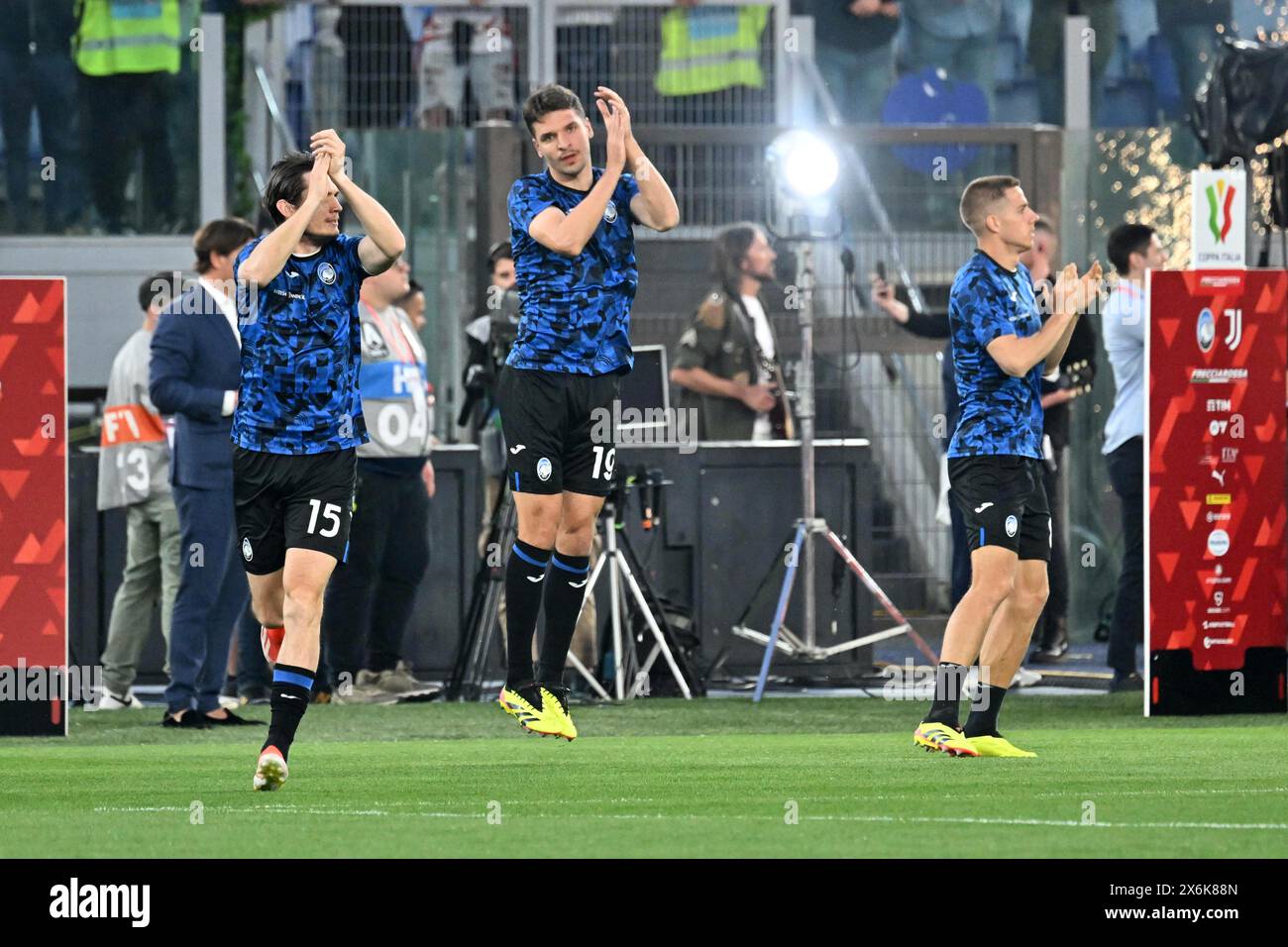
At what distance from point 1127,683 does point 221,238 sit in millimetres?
5111

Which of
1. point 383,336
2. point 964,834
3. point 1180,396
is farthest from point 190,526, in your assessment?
point 964,834

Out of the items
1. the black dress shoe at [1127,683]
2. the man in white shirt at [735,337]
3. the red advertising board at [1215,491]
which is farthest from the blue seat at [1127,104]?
the red advertising board at [1215,491]

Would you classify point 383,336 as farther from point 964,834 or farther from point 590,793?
point 964,834

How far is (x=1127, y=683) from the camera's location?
1270cm

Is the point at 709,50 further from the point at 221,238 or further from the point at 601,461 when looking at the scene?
the point at 601,461

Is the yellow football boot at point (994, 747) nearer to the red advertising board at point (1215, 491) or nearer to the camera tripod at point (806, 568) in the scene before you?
the red advertising board at point (1215, 491)

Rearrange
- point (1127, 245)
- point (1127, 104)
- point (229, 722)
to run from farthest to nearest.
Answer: point (1127, 104), point (1127, 245), point (229, 722)

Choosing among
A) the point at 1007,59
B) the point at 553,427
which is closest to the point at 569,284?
the point at 553,427

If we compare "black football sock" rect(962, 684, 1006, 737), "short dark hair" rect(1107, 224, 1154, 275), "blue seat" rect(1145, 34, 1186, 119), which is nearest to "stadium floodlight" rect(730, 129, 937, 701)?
"short dark hair" rect(1107, 224, 1154, 275)

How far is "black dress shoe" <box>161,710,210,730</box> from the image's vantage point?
445 inches

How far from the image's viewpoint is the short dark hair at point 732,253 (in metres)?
13.9

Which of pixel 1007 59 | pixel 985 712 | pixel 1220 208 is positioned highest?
pixel 1007 59

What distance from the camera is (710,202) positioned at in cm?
1595

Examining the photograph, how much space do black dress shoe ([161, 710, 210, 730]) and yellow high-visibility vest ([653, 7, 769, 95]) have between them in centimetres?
827
